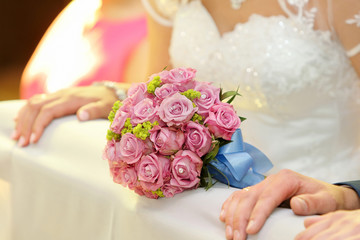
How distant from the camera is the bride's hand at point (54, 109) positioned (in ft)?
4.00

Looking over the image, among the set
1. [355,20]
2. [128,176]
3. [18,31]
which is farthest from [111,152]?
[18,31]

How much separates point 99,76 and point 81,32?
27 centimetres

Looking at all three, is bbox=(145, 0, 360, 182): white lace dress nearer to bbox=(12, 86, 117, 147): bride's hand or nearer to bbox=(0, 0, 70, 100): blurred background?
bbox=(12, 86, 117, 147): bride's hand

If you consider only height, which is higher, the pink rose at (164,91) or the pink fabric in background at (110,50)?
the pink rose at (164,91)

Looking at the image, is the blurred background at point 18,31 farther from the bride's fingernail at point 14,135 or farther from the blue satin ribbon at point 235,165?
the blue satin ribbon at point 235,165

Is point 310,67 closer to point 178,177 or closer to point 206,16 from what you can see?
point 206,16

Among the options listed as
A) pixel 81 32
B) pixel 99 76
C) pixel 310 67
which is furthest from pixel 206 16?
pixel 81 32

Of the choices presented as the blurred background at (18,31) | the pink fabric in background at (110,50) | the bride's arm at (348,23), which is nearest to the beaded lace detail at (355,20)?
the bride's arm at (348,23)

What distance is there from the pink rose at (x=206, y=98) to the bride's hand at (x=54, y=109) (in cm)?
43

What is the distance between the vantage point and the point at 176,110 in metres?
0.84

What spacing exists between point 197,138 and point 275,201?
0.57 ft

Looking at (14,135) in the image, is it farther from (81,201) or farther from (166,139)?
(166,139)

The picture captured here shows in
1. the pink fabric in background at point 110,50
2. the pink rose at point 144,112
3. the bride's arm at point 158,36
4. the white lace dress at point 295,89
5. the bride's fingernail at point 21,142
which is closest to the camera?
the pink rose at point 144,112

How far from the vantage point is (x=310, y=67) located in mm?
1313
